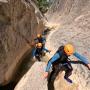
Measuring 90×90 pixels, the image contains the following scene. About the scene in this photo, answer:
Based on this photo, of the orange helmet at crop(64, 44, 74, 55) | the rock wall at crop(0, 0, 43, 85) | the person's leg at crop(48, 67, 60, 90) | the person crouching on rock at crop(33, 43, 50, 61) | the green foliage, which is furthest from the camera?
the green foliage

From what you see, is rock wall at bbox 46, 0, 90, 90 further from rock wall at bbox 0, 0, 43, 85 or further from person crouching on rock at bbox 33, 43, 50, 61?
rock wall at bbox 0, 0, 43, 85

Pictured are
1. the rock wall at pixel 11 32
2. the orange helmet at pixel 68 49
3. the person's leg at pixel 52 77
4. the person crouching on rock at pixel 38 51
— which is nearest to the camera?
the orange helmet at pixel 68 49

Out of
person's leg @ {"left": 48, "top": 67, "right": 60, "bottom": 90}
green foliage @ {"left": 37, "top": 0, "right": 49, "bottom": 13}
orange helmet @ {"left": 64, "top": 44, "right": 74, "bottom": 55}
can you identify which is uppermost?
orange helmet @ {"left": 64, "top": 44, "right": 74, "bottom": 55}

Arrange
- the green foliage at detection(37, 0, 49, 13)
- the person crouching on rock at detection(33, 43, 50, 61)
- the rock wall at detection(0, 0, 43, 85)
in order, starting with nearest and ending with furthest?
the rock wall at detection(0, 0, 43, 85)
the person crouching on rock at detection(33, 43, 50, 61)
the green foliage at detection(37, 0, 49, 13)

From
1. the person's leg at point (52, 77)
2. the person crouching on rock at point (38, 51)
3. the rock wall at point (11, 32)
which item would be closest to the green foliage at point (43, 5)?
the person crouching on rock at point (38, 51)

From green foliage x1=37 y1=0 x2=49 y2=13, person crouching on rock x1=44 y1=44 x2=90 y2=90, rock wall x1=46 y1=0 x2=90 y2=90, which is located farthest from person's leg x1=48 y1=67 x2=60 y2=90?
green foliage x1=37 y1=0 x2=49 y2=13

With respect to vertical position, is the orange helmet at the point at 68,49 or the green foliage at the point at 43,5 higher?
the orange helmet at the point at 68,49

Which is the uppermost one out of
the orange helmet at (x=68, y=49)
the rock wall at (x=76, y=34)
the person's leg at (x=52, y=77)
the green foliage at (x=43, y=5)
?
the orange helmet at (x=68, y=49)

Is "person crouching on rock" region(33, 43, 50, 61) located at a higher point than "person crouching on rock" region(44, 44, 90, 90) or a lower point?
lower

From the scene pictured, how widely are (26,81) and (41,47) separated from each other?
4567 mm

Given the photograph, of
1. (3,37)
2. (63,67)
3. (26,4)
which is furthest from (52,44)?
(63,67)

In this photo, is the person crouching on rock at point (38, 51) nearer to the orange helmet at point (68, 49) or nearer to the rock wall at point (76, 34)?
the rock wall at point (76, 34)

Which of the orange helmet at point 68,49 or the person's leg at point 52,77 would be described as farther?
the person's leg at point 52,77

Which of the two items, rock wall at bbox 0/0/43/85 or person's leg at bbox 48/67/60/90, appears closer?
person's leg at bbox 48/67/60/90
